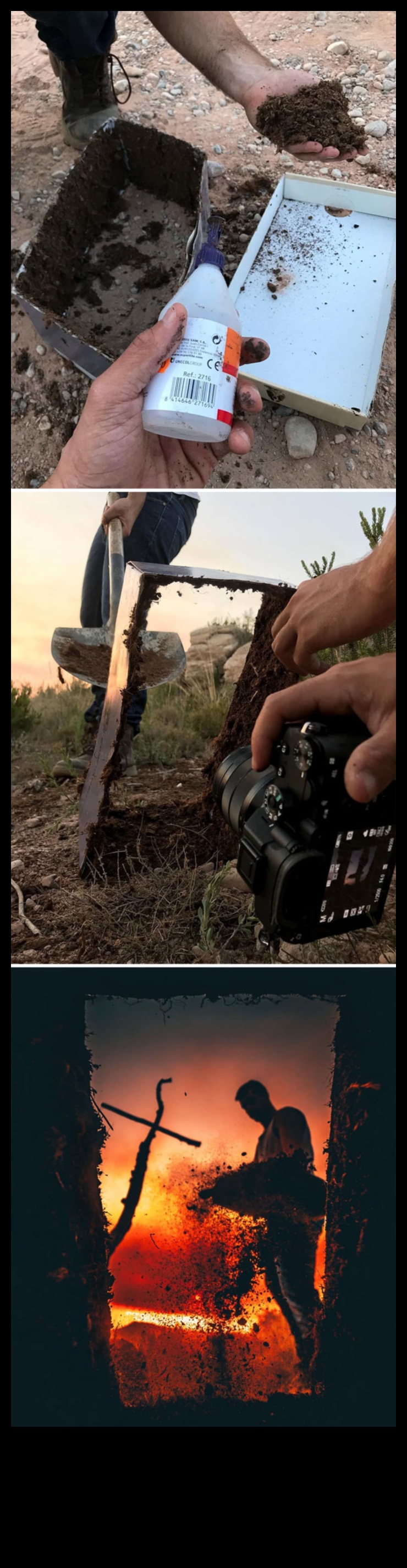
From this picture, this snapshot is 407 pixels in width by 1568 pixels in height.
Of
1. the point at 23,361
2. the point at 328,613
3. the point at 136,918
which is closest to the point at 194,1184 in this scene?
the point at 136,918

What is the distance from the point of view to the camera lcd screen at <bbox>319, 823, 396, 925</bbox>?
1.00 metres

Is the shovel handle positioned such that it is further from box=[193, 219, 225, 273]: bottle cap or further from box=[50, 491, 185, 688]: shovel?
box=[193, 219, 225, 273]: bottle cap

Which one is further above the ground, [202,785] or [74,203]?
[74,203]

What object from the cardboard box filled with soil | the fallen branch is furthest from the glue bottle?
the fallen branch

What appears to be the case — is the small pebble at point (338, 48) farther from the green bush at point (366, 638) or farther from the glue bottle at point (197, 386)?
the green bush at point (366, 638)

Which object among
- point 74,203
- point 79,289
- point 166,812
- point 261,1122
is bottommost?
point 261,1122

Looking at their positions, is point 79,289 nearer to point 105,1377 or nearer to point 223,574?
point 223,574

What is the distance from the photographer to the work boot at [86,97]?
204 centimetres

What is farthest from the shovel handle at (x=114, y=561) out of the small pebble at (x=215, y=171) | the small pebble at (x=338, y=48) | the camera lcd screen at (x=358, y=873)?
the small pebble at (x=338, y=48)

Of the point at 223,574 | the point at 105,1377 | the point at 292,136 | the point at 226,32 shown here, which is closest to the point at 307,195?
the point at 292,136

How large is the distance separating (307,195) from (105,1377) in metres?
2.31

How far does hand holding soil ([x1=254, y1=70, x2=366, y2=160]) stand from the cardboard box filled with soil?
0.72 feet

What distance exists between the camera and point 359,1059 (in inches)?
47.0
